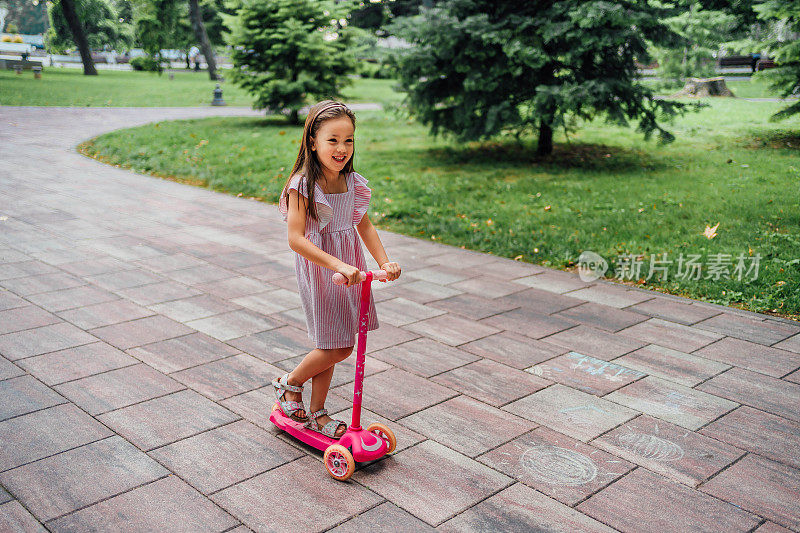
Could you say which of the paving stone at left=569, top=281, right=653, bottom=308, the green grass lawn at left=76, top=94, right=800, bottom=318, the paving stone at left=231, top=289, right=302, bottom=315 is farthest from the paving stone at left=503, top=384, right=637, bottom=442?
the green grass lawn at left=76, top=94, right=800, bottom=318

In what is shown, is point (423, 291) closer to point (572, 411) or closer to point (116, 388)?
point (572, 411)

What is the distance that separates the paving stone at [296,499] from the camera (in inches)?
108

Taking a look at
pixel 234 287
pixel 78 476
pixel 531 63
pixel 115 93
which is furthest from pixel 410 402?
pixel 115 93

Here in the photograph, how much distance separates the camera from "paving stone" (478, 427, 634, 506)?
303 cm

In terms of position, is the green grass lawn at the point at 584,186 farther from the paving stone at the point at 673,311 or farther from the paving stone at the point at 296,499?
the paving stone at the point at 296,499

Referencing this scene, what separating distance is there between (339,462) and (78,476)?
115cm

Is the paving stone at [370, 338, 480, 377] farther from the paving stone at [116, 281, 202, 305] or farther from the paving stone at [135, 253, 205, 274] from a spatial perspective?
the paving stone at [135, 253, 205, 274]

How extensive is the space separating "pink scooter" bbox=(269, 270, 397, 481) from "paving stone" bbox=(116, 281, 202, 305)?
2.58m

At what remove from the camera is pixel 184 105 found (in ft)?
76.1

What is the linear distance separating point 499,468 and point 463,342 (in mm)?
1623

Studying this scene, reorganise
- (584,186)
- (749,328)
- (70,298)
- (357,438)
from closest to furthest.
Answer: (357,438), (749,328), (70,298), (584,186)

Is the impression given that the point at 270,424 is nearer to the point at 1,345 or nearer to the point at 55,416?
the point at 55,416

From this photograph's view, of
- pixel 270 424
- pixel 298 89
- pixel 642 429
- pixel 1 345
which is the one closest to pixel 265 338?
pixel 270 424

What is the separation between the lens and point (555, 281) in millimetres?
6230
